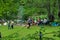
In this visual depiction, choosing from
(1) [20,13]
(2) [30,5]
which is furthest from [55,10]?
(1) [20,13]

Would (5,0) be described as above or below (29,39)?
above

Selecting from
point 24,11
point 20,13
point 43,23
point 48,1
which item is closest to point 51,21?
point 43,23

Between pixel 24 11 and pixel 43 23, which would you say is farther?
pixel 24 11

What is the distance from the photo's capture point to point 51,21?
29406 millimetres

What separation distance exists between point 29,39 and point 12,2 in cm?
289

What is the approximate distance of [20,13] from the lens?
37.7 metres

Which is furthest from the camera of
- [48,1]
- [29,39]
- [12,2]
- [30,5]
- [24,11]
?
[24,11]

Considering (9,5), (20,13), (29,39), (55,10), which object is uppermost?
(9,5)

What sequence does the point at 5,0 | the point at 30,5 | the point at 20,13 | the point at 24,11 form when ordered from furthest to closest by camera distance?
the point at 20,13 → the point at 24,11 → the point at 30,5 → the point at 5,0

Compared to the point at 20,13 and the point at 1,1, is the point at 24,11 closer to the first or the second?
the point at 20,13

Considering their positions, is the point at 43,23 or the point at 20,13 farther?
the point at 20,13

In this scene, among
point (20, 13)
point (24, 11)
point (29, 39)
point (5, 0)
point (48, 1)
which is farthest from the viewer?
point (20, 13)

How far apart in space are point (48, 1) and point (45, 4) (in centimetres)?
76

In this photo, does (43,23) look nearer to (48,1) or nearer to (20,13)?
(48,1)
